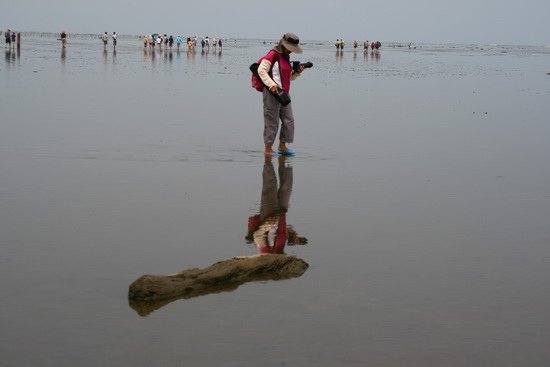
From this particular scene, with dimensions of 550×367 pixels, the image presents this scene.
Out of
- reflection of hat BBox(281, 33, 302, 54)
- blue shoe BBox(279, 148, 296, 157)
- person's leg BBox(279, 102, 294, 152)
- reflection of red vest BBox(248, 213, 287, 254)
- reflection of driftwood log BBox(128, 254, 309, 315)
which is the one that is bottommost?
reflection of driftwood log BBox(128, 254, 309, 315)

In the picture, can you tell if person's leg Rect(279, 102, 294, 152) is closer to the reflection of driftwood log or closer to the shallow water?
the shallow water

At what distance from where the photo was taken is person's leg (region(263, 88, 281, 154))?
11992mm

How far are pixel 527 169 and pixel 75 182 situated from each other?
5.48 metres

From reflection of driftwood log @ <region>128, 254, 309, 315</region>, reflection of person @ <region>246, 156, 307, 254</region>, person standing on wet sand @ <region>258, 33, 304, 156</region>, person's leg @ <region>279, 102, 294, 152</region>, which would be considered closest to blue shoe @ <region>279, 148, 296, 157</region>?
person standing on wet sand @ <region>258, 33, 304, 156</region>

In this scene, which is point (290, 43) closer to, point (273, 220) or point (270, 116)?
point (270, 116)

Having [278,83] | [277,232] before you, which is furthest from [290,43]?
[277,232]

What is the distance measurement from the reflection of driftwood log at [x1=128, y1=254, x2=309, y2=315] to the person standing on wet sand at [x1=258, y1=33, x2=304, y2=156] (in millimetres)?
5535

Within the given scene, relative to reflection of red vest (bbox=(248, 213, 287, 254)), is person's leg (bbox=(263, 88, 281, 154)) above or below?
above

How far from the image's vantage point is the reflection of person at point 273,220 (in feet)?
23.9

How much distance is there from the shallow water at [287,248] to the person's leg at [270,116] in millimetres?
335

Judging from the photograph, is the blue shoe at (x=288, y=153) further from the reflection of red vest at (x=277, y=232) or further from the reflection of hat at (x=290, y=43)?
the reflection of red vest at (x=277, y=232)

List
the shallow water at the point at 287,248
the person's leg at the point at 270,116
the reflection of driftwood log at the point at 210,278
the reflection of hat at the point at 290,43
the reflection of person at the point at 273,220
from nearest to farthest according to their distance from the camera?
the shallow water at the point at 287,248, the reflection of driftwood log at the point at 210,278, the reflection of person at the point at 273,220, the reflection of hat at the point at 290,43, the person's leg at the point at 270,116

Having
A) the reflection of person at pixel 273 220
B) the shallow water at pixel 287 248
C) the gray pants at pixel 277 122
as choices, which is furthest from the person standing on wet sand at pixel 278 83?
the reflection of person at pixel 273 220

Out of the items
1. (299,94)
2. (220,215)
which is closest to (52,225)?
(220,215)
